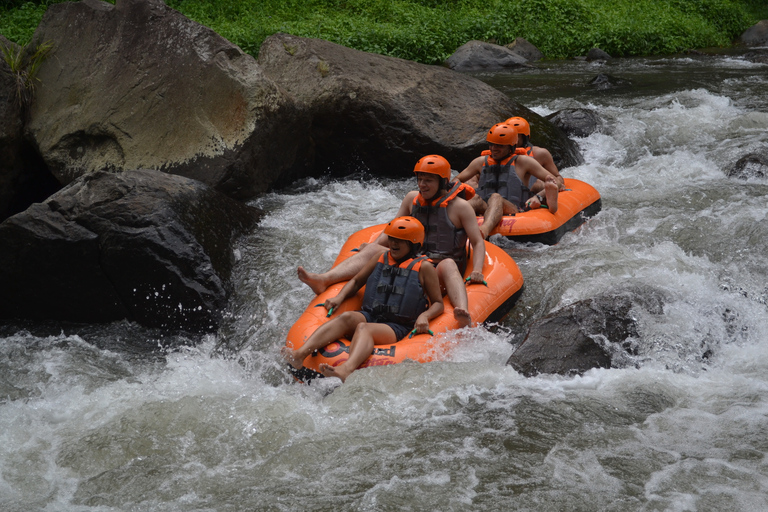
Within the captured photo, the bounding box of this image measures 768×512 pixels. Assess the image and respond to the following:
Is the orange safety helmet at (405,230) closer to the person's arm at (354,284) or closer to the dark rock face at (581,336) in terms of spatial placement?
the person's arm at (354,284)

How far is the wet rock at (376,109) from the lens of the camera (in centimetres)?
851

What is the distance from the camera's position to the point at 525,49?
54.0 ft

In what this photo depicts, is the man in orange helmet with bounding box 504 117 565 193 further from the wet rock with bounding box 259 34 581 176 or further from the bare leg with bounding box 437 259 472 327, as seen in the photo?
the bare leg with bounding box 437 259 472 327

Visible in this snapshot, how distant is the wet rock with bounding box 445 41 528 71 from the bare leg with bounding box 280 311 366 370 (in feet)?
36.8

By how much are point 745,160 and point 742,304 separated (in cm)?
368

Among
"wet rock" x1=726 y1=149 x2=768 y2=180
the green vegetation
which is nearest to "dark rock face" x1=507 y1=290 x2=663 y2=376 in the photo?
"wet rock" x1=726 y1=149 x2=768 y2=180

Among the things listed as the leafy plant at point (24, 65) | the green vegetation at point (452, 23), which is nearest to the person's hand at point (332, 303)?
the leafy plant at point (24, 65)

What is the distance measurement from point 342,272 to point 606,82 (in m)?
9.36

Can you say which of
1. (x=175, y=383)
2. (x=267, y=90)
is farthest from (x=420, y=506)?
(x=267, y=90)

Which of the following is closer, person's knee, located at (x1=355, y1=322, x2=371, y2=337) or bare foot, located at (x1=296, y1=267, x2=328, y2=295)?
person's knee, located at (x1=355, y1=322, x2=371, y2=337)

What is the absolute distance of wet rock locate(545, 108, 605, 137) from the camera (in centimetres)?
1020

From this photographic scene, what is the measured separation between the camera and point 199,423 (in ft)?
14.4

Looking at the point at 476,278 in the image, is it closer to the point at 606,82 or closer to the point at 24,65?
the point at 24,65

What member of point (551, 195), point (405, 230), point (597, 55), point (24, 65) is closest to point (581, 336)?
point (405, 230)
